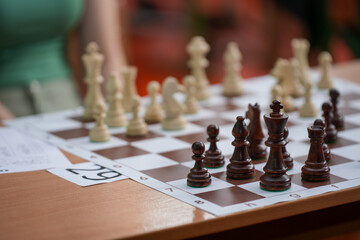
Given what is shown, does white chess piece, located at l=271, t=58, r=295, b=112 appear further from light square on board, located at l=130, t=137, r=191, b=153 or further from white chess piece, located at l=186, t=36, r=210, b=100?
light square on board, located at l=130, t=137, r=191, b=153

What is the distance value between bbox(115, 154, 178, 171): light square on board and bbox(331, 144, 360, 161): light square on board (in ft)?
1.35

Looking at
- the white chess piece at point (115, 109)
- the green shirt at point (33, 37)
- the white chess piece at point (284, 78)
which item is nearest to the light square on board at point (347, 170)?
the white chess piece at point (284, 78)

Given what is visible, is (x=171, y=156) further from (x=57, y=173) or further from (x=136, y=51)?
(x=136, y=51)

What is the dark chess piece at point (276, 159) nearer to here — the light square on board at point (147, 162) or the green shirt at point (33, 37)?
the light square on board at point (147, 162)

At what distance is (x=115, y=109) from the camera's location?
2.03 meters

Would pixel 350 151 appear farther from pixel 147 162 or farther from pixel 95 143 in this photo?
pixel 95 143

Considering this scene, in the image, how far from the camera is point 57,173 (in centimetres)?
158

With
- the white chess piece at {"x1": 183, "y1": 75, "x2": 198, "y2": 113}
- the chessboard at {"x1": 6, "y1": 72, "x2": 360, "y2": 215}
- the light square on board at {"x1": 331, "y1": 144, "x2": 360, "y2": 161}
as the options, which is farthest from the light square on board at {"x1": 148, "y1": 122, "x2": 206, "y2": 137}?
the light square on board at {"x1": 331, "y1": 144, "x2": 360, "y2": 161}

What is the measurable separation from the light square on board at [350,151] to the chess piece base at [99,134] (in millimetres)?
609

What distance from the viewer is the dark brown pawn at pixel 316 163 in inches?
58.2

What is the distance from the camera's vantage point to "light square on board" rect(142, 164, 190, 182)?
60.2 inches

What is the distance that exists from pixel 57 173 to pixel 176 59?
4.22 meters

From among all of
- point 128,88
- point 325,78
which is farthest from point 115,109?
point 325,78

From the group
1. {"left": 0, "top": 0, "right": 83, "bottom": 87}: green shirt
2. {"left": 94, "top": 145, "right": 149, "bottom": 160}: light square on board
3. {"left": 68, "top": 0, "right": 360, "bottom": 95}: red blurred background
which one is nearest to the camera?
{"left": 94, "top": 145, "right": 149, "bottom": 160}: light square on board
